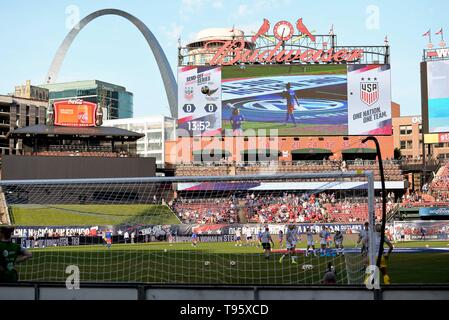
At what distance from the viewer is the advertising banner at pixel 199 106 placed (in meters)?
62.3

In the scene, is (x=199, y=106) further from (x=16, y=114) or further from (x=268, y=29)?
(x=16, y=114)

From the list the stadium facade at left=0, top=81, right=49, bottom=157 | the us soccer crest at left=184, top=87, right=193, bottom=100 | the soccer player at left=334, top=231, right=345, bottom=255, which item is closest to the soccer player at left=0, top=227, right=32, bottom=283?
the soccer player at left=334, top=231, right=345, bottom=255

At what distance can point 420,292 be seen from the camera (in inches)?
344

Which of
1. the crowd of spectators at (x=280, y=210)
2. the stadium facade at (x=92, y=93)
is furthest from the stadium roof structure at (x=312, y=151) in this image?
the stadium facade at (x=92, y=93)

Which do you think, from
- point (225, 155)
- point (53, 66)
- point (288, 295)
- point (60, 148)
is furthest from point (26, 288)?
point (53, 66)

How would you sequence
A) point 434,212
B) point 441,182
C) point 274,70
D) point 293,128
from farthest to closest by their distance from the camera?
point 274,70 < point 293,128 < point 441,182 < point 434,212

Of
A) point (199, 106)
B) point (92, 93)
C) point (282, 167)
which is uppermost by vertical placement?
point (92, 93)

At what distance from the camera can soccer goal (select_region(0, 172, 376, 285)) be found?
26.4 m

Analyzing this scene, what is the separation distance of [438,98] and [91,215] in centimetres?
3564

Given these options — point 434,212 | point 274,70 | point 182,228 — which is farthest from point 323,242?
point 274,70

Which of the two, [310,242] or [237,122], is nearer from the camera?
[310,242]

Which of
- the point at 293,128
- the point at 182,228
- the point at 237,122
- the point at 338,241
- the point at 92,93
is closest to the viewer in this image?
the point at 338,241

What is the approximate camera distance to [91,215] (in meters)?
43.7

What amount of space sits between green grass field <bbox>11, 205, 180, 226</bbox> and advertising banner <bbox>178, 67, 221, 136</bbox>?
18.8 meters
